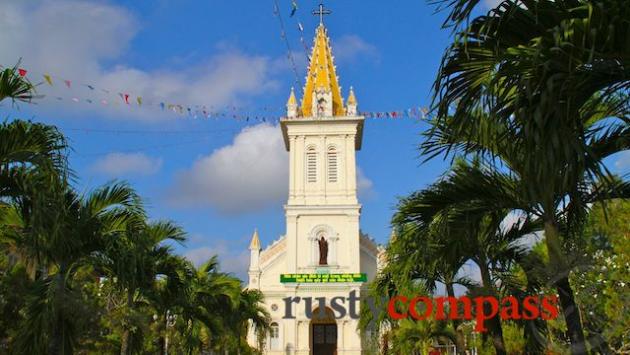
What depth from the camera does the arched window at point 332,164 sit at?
48.7 metres

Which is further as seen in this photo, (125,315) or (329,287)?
(329,287)

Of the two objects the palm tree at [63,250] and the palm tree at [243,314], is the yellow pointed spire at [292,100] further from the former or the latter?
the palm tree at [63,250]

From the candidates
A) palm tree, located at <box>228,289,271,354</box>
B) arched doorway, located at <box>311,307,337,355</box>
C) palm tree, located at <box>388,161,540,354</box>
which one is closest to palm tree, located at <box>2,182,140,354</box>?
palm tree, located at <box>388,161,540,354</box>

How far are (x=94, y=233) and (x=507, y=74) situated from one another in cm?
795

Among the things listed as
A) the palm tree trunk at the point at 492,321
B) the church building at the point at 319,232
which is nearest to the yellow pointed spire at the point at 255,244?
the church building at the point at 319,232

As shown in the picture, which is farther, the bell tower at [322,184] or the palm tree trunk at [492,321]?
the bell tower at [322,184]

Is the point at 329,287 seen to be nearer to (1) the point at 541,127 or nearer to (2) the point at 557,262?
(2) the point at 557,262

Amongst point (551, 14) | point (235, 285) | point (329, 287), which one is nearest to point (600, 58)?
point (551, 14)

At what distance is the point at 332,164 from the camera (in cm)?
4884

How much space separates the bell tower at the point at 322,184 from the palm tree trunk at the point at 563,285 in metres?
39.1

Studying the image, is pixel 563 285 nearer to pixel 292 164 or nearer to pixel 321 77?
pixel 292 164

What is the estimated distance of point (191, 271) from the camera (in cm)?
2023

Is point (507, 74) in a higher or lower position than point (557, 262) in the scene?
higher

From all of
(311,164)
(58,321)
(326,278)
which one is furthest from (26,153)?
(311,164)
